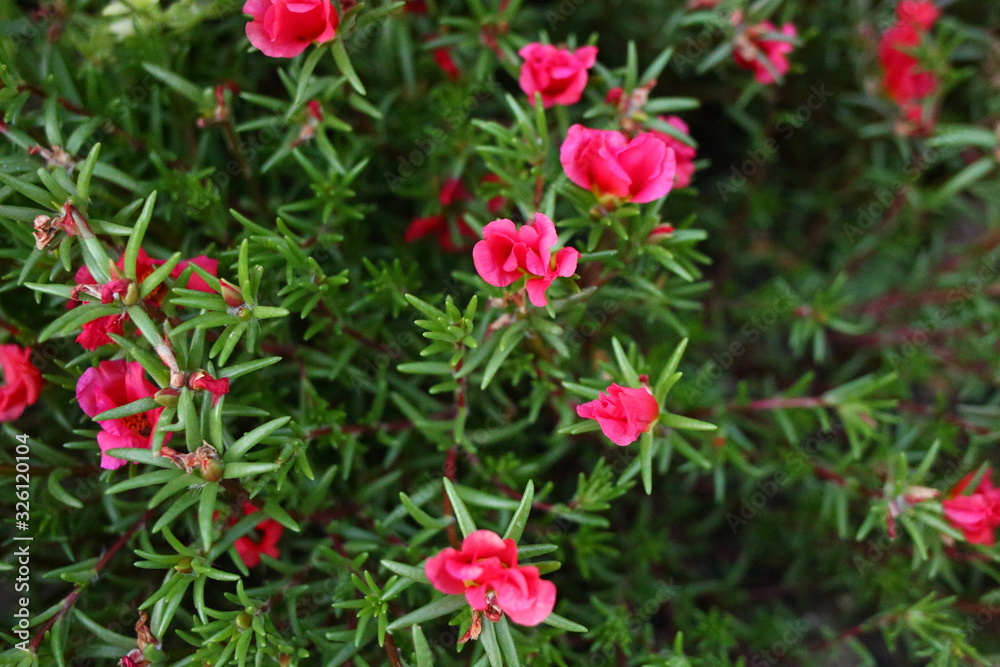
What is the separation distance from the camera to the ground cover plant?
1.52 meters

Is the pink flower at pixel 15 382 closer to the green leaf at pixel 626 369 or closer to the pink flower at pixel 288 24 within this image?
the pink flower at pixel 288 24

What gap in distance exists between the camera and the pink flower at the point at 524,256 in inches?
53.7

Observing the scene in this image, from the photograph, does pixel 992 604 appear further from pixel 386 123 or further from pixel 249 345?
pixel 386 123

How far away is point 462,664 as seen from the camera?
1.95m

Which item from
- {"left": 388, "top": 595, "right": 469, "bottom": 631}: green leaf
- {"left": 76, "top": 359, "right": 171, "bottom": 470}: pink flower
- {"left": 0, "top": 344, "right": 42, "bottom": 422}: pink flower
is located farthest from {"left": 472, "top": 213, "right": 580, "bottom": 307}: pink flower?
{"left": 0, "top": 344, "right": 42, "bottom": 422}: pink flower

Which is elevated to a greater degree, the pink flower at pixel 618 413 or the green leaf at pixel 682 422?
the pink flower at pixel 618 413

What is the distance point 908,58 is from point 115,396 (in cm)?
266

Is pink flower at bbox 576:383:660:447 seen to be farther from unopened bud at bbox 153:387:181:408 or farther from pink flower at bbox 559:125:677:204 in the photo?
unopened bud at bbox 153:387:181:408

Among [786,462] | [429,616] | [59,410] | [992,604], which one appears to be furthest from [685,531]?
[59,410]

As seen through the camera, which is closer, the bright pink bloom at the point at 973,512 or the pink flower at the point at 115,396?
the pink flower at the point at 115,396

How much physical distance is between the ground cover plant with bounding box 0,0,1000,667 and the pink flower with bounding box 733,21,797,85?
0.01 metres

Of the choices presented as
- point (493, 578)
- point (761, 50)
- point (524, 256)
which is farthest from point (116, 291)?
point (761, 50)

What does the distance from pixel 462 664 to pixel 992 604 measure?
1.54m

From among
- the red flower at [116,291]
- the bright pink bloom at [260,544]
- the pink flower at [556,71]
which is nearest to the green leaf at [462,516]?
the bright pink bloom at [260,544]
